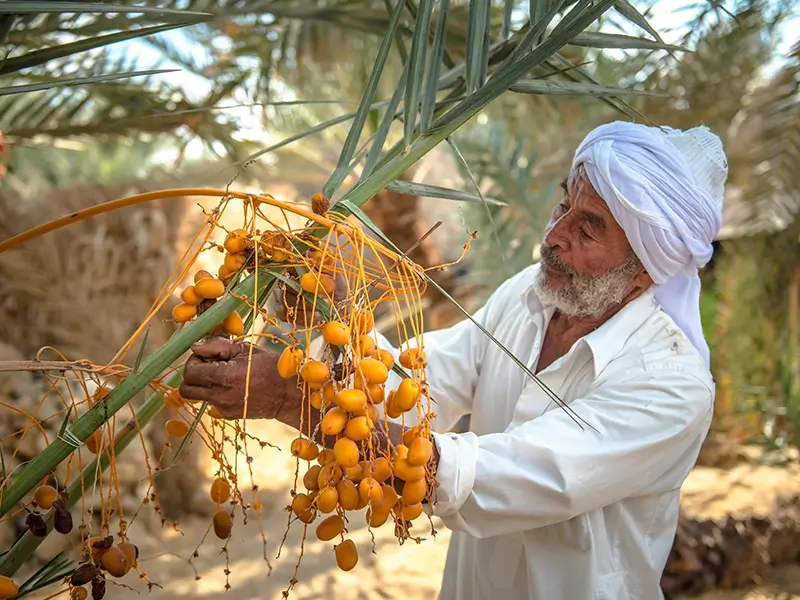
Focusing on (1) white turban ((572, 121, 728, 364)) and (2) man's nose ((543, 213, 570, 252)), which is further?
(2) man's nose ((543, 213, 570, 252))

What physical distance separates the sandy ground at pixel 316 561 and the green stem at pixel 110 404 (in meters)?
2.56

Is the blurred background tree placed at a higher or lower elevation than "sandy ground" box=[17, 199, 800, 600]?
higher

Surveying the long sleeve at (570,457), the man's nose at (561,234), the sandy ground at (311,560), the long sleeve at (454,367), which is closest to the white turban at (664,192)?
the man's nose at (561,234)

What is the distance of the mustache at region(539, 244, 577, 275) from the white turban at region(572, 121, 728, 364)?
0.16 metres

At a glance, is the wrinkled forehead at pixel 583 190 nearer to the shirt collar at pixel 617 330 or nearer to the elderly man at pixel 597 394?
the elderly man at pixel 597 394

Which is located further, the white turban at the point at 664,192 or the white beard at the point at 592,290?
the white beard at the point at 592,290

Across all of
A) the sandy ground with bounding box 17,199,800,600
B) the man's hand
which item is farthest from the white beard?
the sandy ground with bounding box 17,199,800,600

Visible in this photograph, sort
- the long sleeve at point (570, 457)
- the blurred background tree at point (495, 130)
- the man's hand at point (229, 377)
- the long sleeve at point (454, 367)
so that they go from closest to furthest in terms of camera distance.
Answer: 1. the man's hand at point (229, 377)
2. the long sleeve at point (570, 457)
3. the long sleeve at point (454, 367)
4. the blurred background tree at point (495, 130)

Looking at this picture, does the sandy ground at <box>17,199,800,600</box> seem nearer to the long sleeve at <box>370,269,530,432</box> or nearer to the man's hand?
the long sleeve at <box>370,269,530,432</box>

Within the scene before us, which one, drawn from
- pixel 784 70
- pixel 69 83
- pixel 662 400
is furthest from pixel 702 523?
pixel 69 83

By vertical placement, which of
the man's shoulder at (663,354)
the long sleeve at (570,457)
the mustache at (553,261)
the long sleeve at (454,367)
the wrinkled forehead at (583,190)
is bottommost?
the long sleeve at (570,457)

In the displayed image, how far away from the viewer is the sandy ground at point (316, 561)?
3.96 metres

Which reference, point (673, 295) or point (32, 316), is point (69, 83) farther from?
point (32, 316)

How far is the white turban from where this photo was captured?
1703mm
